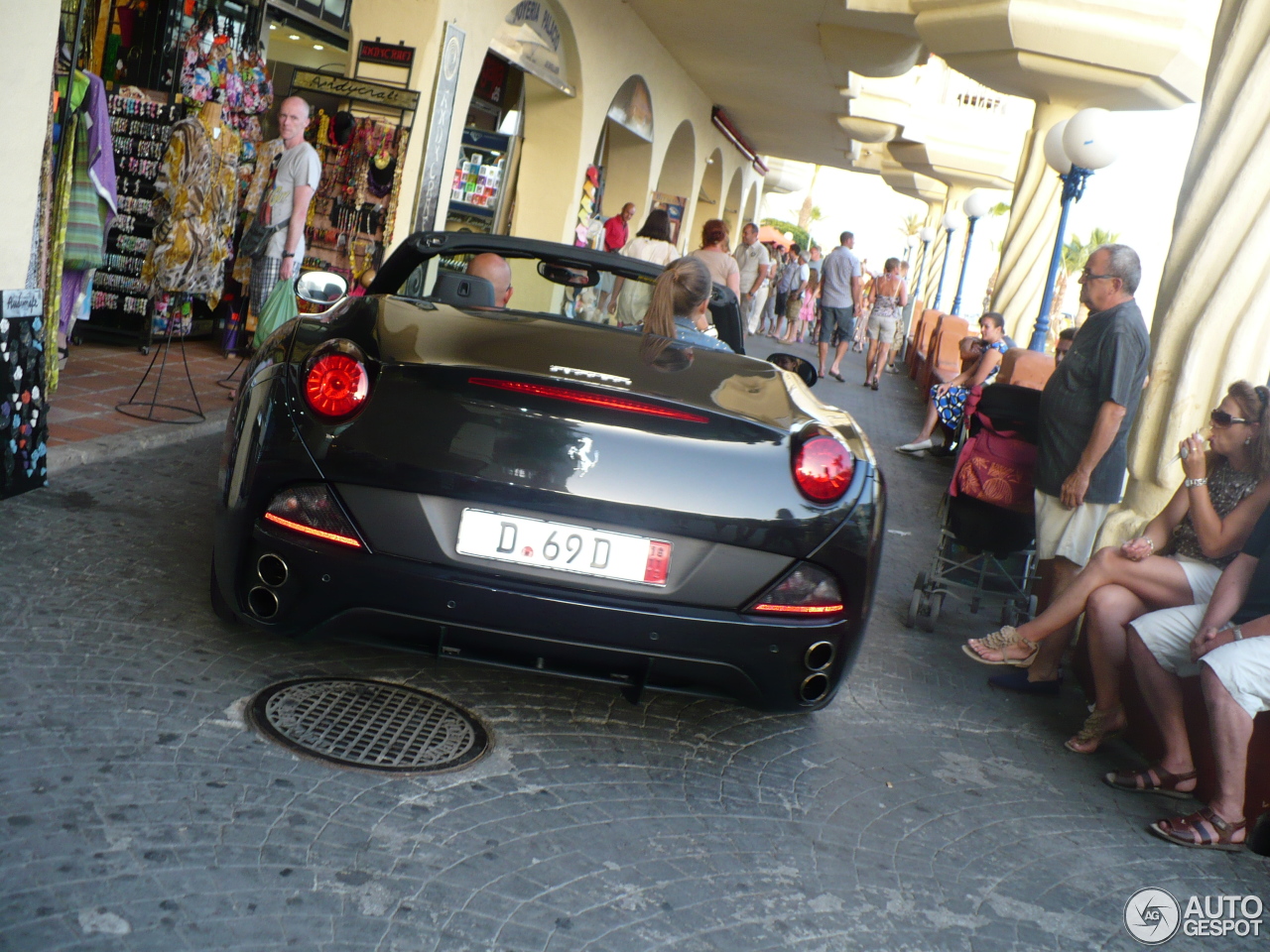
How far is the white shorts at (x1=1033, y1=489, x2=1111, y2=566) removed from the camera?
17.0 feet

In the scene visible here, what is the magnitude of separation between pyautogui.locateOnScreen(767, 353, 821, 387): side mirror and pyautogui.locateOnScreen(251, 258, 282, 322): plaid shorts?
431 centimetres

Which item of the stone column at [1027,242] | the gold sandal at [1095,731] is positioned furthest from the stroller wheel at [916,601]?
the stone column at [1027,242]

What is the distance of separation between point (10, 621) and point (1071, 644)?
4.29 meters

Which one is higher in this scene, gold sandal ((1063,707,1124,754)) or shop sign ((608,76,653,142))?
shop sign ((608,76,653,142))

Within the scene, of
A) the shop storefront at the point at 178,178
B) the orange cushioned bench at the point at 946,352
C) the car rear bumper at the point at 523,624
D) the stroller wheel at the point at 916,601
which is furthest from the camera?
the orange cushioned bench at the point at 946,352

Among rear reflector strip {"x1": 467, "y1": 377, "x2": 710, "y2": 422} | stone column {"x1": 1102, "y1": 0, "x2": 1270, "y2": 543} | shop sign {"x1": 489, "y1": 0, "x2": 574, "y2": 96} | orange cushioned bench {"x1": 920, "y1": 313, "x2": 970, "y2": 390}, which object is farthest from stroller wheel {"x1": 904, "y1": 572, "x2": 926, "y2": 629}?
orange cushioned bench {"x1": 920, "y1": 313, "x2": 970, "y2": 390}

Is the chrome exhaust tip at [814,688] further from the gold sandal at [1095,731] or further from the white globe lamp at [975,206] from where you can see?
the white globe lamp at [975,206]

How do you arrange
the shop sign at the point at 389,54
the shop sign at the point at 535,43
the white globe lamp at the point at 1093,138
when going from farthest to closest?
1. the shop sign at the point at 535,43
2. the white globe lamp at the point at 1093,138
3. the shop sign at the point at 389,54

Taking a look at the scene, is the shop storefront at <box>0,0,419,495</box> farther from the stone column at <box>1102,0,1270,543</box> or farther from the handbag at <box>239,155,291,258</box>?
the stone column at <box>1102,0,1270,543</box>

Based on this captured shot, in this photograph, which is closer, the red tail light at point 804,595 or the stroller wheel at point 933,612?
the red tail light at point 804,595

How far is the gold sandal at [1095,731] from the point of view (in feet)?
13.3

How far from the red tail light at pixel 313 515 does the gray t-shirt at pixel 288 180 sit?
4.91 m

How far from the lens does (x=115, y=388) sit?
23.6 ft

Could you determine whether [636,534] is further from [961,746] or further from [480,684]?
[961,746]
